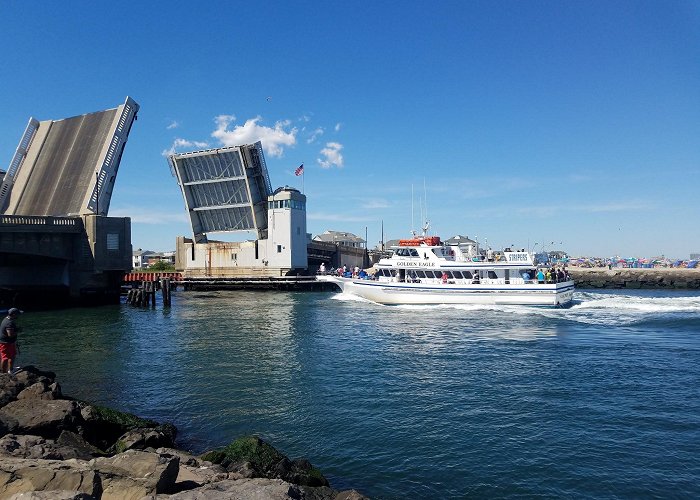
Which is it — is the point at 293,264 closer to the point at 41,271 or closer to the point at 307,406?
the point at 41,271

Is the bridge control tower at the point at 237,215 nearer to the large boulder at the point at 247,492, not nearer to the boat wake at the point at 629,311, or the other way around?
the boat wake at the point at 629,311

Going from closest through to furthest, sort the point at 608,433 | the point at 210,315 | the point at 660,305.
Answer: the point at 608,433 < the point at 210,315 < the point at 660,305

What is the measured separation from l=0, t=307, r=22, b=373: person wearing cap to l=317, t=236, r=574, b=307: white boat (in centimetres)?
2542

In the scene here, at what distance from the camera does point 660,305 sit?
103 ft

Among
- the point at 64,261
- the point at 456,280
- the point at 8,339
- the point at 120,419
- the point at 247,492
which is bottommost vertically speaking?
the point at 120,419

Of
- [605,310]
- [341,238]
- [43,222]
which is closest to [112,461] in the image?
[43,222]

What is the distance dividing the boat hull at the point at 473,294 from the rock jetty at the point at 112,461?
25398 mm

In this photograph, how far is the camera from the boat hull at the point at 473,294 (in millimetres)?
31766

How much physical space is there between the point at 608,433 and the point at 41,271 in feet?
113

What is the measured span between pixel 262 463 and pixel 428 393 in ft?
19.2

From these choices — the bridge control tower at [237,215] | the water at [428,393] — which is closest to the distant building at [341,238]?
the bridge control tower at [237,215]

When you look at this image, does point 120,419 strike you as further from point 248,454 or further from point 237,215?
point 237,215

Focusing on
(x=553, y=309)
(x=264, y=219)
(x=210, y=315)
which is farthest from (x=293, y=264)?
(x=553, y=309)

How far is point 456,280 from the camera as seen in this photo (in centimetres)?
3353
